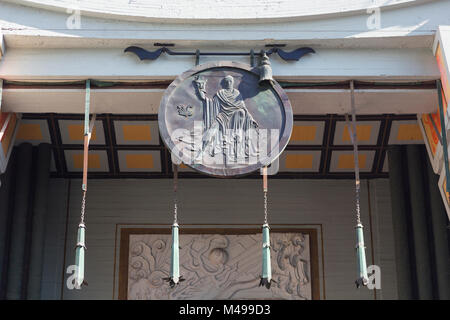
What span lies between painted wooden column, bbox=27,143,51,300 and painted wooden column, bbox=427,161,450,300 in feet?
16.8

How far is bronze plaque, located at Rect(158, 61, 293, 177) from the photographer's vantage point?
966cm

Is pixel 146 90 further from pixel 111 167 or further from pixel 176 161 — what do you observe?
pixel 111 167

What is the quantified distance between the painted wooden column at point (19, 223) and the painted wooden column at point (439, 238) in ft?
17.5

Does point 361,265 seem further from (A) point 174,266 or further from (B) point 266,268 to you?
(A) point 174,266

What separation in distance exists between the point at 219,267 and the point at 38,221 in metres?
2.52

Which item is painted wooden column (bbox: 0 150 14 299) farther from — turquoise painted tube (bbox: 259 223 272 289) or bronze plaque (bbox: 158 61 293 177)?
turquoise painted tube (bbox: 259 223 272 289)

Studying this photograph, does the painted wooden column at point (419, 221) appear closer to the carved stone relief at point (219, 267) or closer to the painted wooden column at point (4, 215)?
the carved stone relief at point (219, 267)

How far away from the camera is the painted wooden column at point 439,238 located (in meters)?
11.2

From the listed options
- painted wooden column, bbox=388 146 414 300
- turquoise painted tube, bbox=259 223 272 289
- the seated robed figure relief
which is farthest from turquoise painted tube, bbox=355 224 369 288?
painted wooden column, bbox=388 146 414 300

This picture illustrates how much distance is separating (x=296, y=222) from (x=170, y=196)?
5.95ft

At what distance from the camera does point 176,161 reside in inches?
379

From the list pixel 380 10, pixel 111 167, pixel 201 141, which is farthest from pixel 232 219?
pixel 380 10

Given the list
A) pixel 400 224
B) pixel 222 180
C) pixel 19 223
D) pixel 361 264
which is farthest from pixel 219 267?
pixel 361 264

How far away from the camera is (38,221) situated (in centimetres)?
1175
